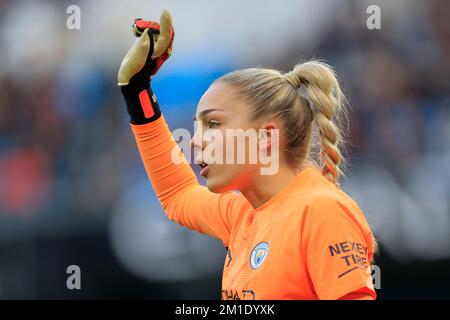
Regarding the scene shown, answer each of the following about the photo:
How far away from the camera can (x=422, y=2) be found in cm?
464

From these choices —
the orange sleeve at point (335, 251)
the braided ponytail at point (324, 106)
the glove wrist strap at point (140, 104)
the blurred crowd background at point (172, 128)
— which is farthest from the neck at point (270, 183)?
the blurred crowd background at point (172, 128)

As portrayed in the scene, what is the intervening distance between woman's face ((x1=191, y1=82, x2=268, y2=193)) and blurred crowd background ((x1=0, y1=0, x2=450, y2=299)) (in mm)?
2113

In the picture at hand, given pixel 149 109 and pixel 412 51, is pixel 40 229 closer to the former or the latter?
pixel 149 109

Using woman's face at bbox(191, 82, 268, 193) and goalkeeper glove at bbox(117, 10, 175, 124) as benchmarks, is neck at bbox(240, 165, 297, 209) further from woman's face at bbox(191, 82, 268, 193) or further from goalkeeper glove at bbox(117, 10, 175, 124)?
goalkeeper glove at bbox(117, 10, 175, 124)

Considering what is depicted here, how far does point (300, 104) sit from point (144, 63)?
56 cm

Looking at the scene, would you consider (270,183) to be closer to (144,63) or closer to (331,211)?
(331,211)

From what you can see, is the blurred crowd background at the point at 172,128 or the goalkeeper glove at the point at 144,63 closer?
the goalkeeper glove at the point at 144,63

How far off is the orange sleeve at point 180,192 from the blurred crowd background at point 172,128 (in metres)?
1.72

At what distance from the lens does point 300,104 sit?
7.32ft

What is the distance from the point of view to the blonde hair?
218cm

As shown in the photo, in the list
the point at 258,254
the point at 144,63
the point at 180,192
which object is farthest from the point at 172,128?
the point at 258,254

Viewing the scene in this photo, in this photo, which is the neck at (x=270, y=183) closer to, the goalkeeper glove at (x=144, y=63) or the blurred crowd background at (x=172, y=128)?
the goalkeeper glove at (x=144, y=63)

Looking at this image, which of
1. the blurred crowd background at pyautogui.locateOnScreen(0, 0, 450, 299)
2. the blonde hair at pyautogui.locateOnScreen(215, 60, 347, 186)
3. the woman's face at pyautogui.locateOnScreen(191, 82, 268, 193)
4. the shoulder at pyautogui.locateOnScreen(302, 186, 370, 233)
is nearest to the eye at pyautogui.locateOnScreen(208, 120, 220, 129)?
the woman's face at pyautogui.locateOnScreen(191, 82, 268, 193)

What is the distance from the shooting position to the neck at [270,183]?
7.10 ft
